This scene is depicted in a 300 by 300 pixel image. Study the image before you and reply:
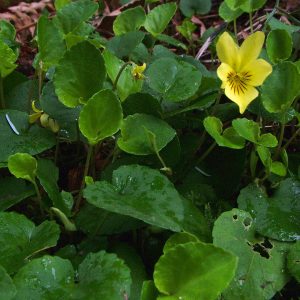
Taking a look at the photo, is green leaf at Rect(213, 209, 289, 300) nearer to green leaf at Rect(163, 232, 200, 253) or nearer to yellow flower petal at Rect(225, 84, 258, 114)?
green leaf at Rect(163, 232, 200, 253)

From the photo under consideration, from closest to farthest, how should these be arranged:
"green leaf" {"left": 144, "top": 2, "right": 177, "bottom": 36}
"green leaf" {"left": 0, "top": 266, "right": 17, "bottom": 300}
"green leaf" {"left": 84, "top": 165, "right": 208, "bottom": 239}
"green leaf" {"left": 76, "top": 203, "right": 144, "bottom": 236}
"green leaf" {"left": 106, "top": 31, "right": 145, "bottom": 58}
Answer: "green leaf" {"left": 0, "top": 266, "right": 17, "bottom": 300} → "green leaf" {"left": 84, "top": 165, "right": 208, "bottom": 239} → "green leaf" {"left": 76, "top": 203, "right": 144, "bottom": 236} → "green leaf" {"left": 106, "top": 31, "right": 145, "bottom": 58} → "green leaf" {"left": 144, "top": 2, "right": 177, "bottom": 36}

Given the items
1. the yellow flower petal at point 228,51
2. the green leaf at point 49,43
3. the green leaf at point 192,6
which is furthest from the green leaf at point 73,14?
the green leaf at point 192,6

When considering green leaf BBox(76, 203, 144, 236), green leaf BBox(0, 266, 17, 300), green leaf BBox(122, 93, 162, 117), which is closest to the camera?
green leaf BBox(0, 266, 17, 300)

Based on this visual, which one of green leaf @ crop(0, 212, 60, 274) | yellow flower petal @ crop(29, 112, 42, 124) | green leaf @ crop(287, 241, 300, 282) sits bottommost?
green leaf @ crop(287, 241, 300, 282)

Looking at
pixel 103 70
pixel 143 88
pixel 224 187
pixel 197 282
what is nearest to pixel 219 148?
pixel 224 187

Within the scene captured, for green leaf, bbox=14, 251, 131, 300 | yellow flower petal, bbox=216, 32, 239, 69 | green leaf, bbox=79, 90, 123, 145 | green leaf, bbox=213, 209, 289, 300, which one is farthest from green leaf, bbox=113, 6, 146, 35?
green leaf, bbox=14, 251, 131, 300

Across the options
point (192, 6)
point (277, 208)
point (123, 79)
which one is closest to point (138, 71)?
point (123, 79)

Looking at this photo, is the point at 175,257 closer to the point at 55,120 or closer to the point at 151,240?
the point at 151,240

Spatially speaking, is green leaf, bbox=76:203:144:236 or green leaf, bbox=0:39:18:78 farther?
green leaf, bbox=0:39:18:78
